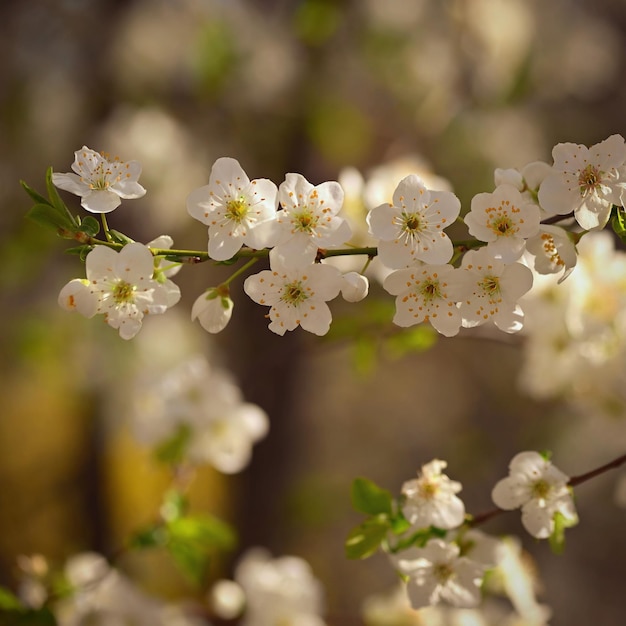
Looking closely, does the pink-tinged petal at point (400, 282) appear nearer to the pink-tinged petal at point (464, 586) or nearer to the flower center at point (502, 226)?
the flower center at point (502, 226)

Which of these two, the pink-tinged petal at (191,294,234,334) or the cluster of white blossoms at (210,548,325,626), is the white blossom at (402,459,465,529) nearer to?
the pink-tinged petal at (191,294,234,334)

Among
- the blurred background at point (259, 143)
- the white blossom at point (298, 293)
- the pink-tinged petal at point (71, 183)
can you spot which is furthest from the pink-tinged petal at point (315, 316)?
the blurred background at point (259, 143)

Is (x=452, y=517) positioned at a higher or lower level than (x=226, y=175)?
lower

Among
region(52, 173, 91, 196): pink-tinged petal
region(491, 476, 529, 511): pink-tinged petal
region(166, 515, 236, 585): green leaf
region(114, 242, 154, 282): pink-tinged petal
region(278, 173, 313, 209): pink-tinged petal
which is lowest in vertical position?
region(166, 515, 236, 585): green leaf

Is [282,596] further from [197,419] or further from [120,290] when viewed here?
[120,290]

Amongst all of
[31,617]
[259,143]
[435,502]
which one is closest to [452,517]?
[435,502]

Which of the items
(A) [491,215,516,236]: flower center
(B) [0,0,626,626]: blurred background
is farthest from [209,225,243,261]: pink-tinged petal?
(B) [0,0,626,626]: blurred background
